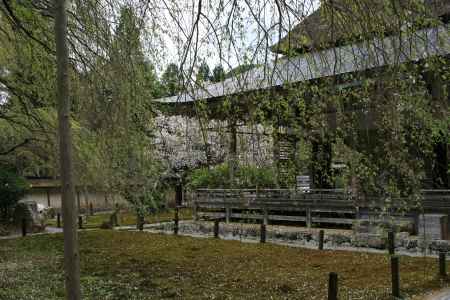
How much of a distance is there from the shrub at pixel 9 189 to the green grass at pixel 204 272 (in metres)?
5.51

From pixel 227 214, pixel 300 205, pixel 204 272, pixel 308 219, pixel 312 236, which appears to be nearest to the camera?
pixel 204 272

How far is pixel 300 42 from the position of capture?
4.30m

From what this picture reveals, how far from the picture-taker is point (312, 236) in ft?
42.2

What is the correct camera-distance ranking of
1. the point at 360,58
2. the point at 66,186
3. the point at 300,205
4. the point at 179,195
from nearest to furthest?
the point at 66,186 < the point at 360,58 < the point at 300,205 < the point at 179,195

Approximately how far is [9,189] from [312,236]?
412 inches

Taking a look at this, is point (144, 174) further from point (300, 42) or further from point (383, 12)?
point (383, 12)

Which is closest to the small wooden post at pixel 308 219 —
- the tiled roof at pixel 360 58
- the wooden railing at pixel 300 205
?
the wooden railing at pixel 300 205

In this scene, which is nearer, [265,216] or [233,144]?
[233,144]

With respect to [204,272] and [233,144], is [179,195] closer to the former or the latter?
[204,272]

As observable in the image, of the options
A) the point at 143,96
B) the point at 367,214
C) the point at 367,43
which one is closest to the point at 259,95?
the point at 367,43

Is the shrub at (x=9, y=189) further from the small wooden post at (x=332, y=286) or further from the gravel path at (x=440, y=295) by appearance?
the gravel path at (x=440, y=295)

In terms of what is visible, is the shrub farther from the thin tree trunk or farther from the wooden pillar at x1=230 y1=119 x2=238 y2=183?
the thin tree trunk

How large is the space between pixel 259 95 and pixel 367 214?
8899 millimetres

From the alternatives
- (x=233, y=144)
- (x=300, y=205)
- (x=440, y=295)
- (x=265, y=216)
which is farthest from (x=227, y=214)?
(x=233, y=144)
